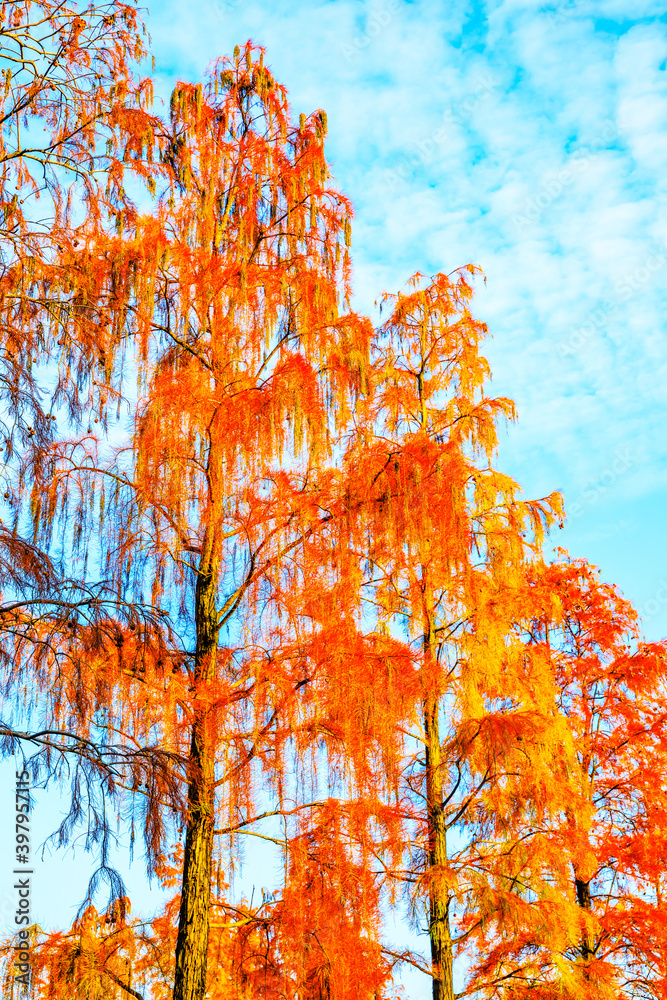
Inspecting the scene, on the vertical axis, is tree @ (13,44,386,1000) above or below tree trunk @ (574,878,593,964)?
above

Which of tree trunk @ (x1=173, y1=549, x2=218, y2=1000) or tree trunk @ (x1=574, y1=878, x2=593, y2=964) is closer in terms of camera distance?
tree trunk @ (x1=173, y1=549, x2=218, y2=1000)

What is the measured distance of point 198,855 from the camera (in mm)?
6465

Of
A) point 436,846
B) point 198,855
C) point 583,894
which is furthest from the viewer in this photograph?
point 583,894

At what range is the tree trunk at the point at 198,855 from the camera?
20.0ft

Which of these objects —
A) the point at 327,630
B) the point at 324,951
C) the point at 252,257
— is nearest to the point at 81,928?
Answer: the point at 324,951

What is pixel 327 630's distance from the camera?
281 inches

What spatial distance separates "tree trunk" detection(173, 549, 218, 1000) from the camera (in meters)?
6.11

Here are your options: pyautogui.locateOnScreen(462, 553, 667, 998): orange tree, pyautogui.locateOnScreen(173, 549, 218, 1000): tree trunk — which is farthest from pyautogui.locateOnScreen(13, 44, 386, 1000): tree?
pyautogui.locateOnScreen(462, 553, 667, 998): orange tree

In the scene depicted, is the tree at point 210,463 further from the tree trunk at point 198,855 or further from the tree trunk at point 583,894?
the tree trunk at point 583,894

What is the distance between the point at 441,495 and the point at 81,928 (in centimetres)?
489

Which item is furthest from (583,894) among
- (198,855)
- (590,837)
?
(198,855)

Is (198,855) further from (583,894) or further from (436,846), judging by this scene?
(583,894)

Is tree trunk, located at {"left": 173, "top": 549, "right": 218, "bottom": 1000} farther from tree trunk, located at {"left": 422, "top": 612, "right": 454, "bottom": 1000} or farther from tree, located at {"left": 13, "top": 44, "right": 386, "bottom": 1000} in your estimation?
tree trunk, located at {"left": 422, "top": 612, "right": 454, "bottom": 1000}

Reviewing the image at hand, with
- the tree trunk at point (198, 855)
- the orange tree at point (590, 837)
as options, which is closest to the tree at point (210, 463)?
the tree trunk at point (198, 855)
